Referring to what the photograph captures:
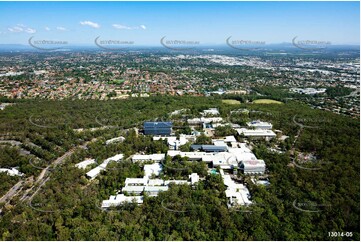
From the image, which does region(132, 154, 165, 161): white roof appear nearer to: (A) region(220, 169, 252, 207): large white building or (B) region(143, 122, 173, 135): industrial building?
(B) region(143, 122, 173, 135): industrial building

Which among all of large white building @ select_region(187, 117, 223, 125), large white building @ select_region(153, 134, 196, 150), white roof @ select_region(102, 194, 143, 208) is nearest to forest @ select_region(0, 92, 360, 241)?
white roof @ select_region(102, 194, 143, 208)

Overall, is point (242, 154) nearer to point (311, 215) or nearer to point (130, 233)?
point (311, 215)

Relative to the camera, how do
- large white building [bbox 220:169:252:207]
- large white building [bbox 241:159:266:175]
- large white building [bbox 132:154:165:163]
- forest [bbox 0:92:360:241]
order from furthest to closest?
large white building [bbox 132:154:165:163]
large white building [bbox 241:159:266:175]
large white building [bbox 220:169:252:207]
forest [bbox 0:92:360:241]

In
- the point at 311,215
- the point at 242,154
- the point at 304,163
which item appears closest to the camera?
the point at 311,215

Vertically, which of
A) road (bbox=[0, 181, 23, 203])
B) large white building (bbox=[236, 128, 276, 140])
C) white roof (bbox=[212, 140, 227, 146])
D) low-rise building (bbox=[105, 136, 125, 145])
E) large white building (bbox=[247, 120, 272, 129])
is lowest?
road (bbox=[0, 181, 23, 203])

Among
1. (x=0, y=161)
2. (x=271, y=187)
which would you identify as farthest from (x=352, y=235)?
(x=0, y=161)

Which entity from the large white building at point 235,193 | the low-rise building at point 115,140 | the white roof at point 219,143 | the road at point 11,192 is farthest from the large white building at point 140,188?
the road at point 11,192

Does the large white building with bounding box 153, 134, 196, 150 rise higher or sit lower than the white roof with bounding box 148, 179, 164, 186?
higher

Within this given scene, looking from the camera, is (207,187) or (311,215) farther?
(207,187)
